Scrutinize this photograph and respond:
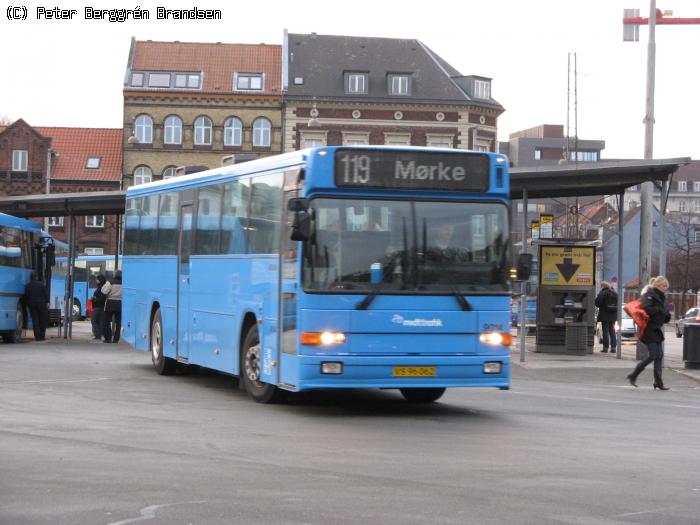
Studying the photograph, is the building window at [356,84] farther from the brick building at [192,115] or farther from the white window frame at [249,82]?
the white window frame at [249,82]

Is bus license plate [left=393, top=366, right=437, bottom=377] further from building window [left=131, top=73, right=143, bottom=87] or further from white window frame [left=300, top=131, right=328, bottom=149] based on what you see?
building window [left=131, top=73, right=143, bottom=87]

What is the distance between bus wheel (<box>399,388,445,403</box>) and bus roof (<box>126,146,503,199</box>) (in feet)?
9.95

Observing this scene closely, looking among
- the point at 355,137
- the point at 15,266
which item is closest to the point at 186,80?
the point at 355,137

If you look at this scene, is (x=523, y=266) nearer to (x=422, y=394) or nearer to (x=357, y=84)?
(x=422, y=394)

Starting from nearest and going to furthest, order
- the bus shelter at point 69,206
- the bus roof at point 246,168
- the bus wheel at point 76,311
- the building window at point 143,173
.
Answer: the bus roof at point 246,168 → the bus shelter at point 69,206 → the bus wheel at point 76,311 → the building window at point 143,173

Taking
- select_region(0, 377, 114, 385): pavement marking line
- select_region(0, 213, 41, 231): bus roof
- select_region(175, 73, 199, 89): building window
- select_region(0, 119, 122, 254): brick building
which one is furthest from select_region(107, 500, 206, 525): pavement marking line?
select_region(0, 119, 122, 254): brick building

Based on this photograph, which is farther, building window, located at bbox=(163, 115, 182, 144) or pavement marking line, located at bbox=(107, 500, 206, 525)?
building window, located at bbox=(163, 115, 182, 144)

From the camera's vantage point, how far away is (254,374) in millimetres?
15680

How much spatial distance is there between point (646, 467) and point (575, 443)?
1.67m

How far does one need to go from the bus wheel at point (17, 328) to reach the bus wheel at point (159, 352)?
37.1ft

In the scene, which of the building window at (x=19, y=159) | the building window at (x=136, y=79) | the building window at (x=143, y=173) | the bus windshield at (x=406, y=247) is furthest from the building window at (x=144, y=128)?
the bus windshield at (x=406, y=247)

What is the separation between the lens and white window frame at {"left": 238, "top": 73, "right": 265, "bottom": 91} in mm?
77125

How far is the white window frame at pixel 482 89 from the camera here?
7831 cm

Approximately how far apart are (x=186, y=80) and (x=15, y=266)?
1882 inches
